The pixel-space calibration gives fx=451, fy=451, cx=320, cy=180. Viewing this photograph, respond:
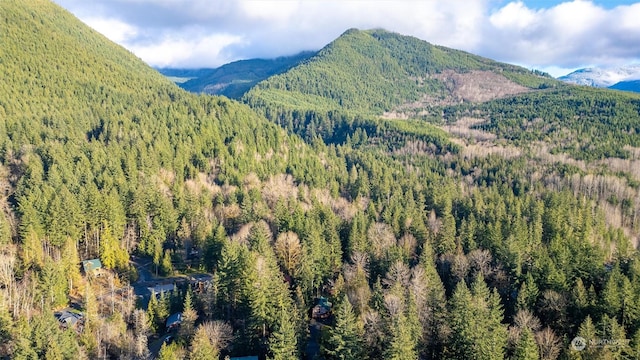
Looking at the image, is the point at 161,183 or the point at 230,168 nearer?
the point at 161,183

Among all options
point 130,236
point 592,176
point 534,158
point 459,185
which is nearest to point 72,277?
point 130,236

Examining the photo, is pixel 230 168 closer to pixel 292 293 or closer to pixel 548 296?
pixel 292 293

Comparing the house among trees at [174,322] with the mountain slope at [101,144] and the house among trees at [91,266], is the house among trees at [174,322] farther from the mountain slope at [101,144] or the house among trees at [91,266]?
the mountain slope at [101,144]

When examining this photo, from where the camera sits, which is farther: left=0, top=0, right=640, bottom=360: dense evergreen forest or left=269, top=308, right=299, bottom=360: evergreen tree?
left=0, top=0, right=640, bottom=360: dense evergreen forest

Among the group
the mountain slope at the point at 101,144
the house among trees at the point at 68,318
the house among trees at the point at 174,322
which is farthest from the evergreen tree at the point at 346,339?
the mountain slope at the point at 101,144

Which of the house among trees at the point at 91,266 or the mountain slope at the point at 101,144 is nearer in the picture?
the house among trees at the point at 91,266

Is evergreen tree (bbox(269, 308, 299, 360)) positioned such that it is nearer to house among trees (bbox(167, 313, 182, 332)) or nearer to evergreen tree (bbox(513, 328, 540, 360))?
house among trees (bbox(167, 313, 182, 332))

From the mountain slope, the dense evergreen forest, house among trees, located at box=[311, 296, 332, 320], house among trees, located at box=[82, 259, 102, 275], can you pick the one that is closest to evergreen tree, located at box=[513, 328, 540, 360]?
the dense evergreen forest
